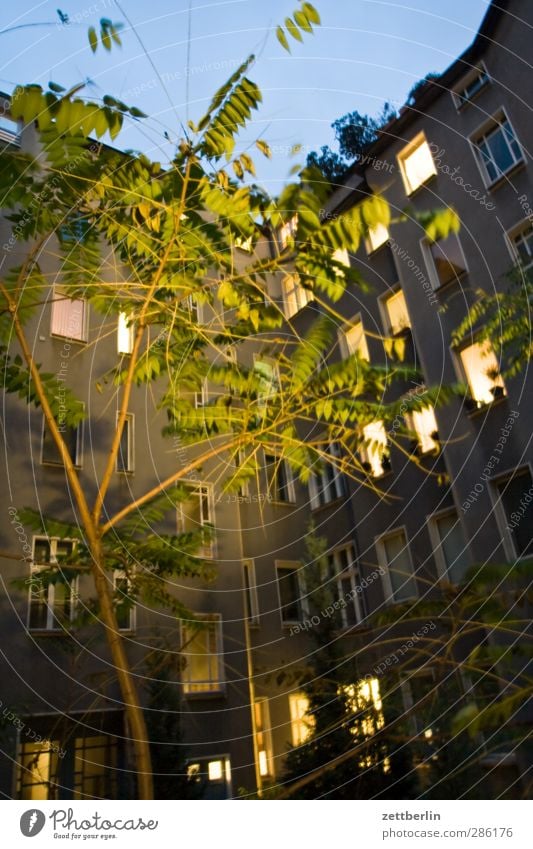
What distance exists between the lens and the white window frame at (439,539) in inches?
92.8

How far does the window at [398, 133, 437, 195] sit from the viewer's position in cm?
279

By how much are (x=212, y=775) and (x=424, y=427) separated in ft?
6.01

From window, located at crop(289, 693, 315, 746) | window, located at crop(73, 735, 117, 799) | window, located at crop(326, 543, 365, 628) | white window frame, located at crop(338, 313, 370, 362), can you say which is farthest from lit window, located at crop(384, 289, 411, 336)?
window, located at crop(73, 735, 117, 799)

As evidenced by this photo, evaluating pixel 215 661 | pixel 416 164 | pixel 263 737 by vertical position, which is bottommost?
pixel 263 737

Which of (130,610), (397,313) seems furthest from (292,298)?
(130,610)

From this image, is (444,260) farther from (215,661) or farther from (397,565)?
(215,661)

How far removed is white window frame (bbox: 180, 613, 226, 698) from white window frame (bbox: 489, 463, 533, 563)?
1460 mm

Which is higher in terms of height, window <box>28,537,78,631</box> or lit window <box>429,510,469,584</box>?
window <box>28,537,78,631</box>

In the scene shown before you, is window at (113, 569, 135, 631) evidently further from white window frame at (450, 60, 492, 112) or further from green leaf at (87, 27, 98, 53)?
white window frame at (450, 60, 492, 112)

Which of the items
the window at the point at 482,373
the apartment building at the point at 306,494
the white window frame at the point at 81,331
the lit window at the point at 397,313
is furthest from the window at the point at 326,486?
the white window frame at the point at 81,331

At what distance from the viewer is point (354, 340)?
2828mm

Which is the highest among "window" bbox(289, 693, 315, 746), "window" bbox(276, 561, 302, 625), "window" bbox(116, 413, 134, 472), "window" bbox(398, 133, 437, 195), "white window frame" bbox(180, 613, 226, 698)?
"window" bbox(398, 133, 437, 195)
